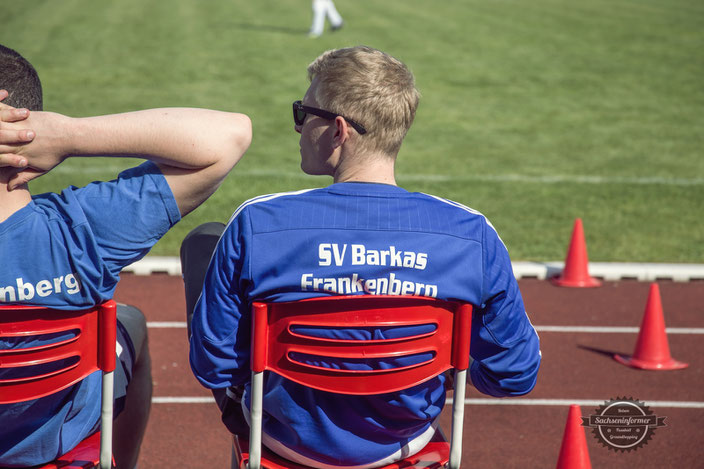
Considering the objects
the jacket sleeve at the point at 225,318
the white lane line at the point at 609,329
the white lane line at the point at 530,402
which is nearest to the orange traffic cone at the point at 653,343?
the white lane line at the point at 530,402

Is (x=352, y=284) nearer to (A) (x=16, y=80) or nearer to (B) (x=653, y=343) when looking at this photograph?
(A) (x=16, y=80)

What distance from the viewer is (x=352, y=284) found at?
7.52ft

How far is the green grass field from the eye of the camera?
34.0 ft

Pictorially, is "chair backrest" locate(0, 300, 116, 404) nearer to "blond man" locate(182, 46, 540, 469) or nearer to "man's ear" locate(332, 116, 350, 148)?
"blond man" locate(182, 46, 540, 469)

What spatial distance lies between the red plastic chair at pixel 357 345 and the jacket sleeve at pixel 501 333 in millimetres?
139

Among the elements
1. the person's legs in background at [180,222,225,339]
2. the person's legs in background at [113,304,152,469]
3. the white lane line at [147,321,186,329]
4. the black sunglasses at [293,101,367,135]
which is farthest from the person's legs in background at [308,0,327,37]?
the black sunglasses at [293,101,367,135]

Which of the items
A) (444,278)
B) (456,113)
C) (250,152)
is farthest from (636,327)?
(456,113)

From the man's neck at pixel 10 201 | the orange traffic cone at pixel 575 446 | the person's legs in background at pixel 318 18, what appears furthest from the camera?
the person's legs in background at pixel 318 18

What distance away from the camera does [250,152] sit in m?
13.1

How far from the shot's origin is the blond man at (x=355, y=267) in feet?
7.48

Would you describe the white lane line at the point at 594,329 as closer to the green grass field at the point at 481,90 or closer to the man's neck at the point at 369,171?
the green grass field at the point at 481,90

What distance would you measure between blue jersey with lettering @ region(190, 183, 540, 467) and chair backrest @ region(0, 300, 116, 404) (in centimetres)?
25

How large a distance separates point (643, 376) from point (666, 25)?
2329 cm

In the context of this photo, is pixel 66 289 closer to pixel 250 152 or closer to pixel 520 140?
pixel 250 152
